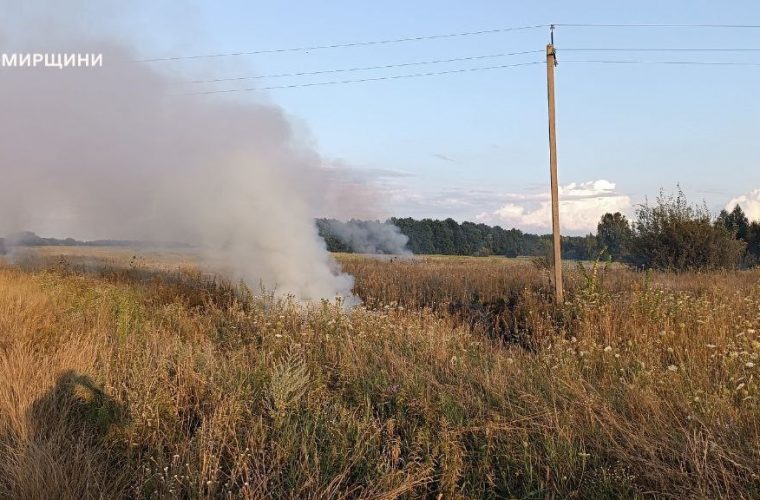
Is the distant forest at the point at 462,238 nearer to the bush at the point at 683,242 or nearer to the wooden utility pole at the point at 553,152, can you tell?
the bush at the point at 683,242

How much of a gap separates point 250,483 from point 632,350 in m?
4.79

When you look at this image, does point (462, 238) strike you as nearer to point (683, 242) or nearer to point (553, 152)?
point (683, 242)

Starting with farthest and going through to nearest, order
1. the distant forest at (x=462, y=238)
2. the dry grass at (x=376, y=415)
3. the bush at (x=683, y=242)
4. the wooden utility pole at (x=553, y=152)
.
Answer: the distant forest at (x=462, y=238) < the bush at (x=683, y=242) < the wooden utility pole at (x=553, y=152) < the dry grass at (x=376, y=415)

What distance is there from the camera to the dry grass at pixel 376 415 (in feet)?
12.0

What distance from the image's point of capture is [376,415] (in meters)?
4.89

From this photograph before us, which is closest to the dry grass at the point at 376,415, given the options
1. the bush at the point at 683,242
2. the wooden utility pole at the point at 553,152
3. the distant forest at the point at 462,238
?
the wooden utility pole at the point at 553,152

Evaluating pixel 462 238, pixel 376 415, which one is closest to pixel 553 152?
pixel 376 415

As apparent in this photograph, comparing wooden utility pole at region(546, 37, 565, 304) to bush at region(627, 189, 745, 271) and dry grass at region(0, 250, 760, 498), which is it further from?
bush at region(627, 189, 745, 271)

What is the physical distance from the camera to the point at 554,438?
4082 millimetres

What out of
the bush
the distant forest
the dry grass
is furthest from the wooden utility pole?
the distant forest

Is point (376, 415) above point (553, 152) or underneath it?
underneath

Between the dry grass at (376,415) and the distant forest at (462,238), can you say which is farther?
the distant forest at (462,238)

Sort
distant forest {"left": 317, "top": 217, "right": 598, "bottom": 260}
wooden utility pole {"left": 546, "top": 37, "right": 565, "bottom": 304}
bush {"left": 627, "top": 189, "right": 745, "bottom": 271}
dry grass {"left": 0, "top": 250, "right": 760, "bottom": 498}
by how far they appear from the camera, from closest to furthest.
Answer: dry grass {"left": 0, "top": 250, "right": 760, "bottom": 498}
wooden utility pole {"left": 546, "top": 37, "right": 565, "bottom": 304}
bush {"left": 627, "top": 189, "right": 745, "bottom": 271}
distant forest {"left": 317, "top": 217, "right": 598, "bottom": 260}

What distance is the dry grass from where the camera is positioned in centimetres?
364
